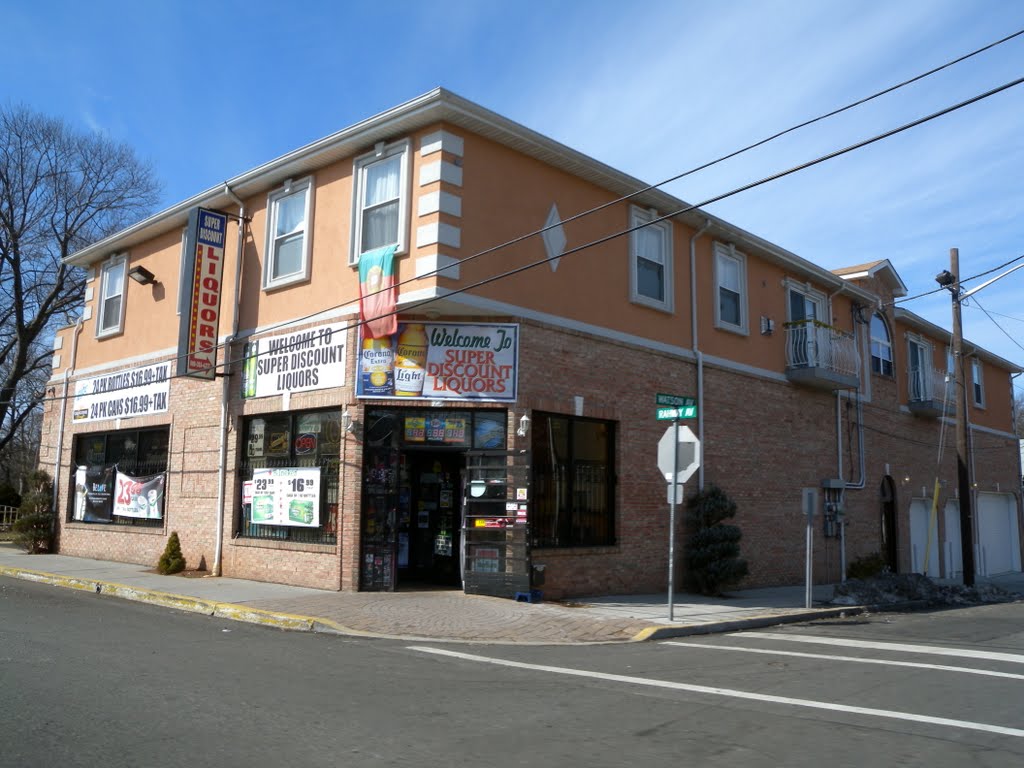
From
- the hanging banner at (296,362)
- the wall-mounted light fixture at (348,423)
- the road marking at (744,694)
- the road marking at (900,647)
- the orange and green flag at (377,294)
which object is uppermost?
the orange and green flag at (377,294)

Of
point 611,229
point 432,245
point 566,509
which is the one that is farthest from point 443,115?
point 566,509

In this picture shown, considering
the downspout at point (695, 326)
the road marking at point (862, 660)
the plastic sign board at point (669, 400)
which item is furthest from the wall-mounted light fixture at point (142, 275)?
the road marking at point (862, 660)

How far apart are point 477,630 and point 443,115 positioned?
772 centimetres

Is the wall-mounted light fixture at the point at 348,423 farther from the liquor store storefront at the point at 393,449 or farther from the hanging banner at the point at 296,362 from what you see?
the hanging banner at the point at 296,362

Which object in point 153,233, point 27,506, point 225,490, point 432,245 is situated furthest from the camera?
point 27,506

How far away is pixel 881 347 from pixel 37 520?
2277cm

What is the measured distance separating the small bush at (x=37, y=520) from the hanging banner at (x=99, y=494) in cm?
123

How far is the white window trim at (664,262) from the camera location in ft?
54.3

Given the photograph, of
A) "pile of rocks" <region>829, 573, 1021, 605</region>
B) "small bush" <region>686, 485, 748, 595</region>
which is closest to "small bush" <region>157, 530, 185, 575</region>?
"small bush" <region>686, 485, 748, 595</region>

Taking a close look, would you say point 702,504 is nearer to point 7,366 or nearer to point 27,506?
point 27,506

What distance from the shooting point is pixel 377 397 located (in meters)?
13.9

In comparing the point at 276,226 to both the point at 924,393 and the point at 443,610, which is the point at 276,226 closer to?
the point at 443,610

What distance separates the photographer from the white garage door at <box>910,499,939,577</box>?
81.9ft

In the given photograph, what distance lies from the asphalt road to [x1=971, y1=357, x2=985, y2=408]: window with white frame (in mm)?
21993
